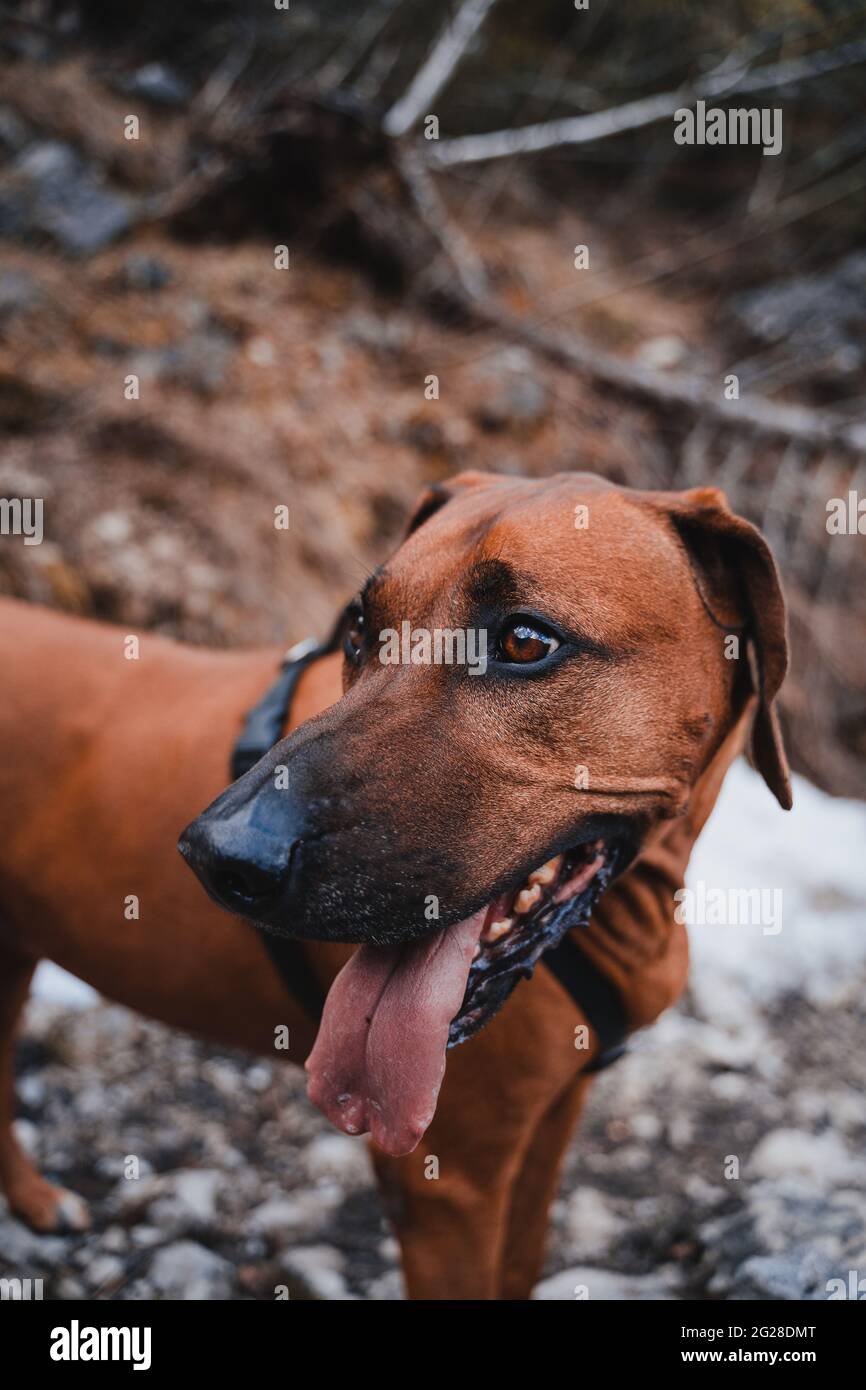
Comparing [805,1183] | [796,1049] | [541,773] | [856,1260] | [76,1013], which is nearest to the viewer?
[541,773]

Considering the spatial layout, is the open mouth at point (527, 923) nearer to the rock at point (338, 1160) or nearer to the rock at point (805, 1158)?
the rock at point (338, 1160)

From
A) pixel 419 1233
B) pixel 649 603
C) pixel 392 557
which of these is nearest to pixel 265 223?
pixel 392 557

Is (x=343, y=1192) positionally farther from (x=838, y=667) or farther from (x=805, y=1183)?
(x=838, y=667)

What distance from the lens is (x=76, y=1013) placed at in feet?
11.6

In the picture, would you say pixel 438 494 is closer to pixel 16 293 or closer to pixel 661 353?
pixel 16 293

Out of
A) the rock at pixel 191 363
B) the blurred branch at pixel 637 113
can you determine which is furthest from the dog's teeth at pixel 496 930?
the blurred branch at pixel 637 113

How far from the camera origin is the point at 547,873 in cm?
178

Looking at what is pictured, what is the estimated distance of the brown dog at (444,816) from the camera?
1.59m

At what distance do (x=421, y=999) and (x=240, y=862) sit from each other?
439 mm

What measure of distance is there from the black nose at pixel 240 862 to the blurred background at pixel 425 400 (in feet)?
5.62

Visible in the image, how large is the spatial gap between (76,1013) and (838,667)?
4893 mm

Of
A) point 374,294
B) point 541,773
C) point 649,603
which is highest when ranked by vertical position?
point 374,294

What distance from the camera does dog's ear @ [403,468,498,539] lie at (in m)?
2.30

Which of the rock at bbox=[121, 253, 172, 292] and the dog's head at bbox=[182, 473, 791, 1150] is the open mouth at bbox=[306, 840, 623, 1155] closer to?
the dog's head at bbox=[182, 473, 791, 1150]
